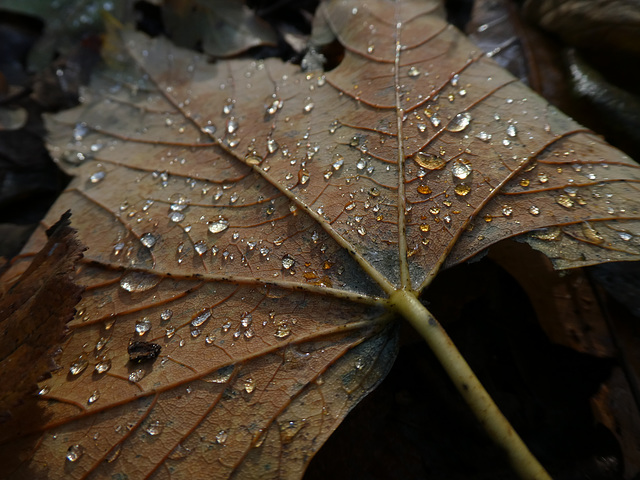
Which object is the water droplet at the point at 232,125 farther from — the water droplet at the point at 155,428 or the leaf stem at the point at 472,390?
the water droplet at the point at 155,428

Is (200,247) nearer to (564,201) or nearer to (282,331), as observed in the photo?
(282,331)

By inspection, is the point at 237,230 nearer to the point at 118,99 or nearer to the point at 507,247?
the point at 507,247

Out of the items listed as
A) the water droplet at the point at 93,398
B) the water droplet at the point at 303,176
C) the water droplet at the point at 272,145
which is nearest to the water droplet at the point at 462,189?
the water droplet at the point at 303,176

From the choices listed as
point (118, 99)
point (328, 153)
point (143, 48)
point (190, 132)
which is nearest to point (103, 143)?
point (118, 99)

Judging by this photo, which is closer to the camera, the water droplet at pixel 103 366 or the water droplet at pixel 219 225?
the water droplet at pixel 103 366

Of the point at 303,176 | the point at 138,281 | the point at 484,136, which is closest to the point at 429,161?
the point at 484,136
